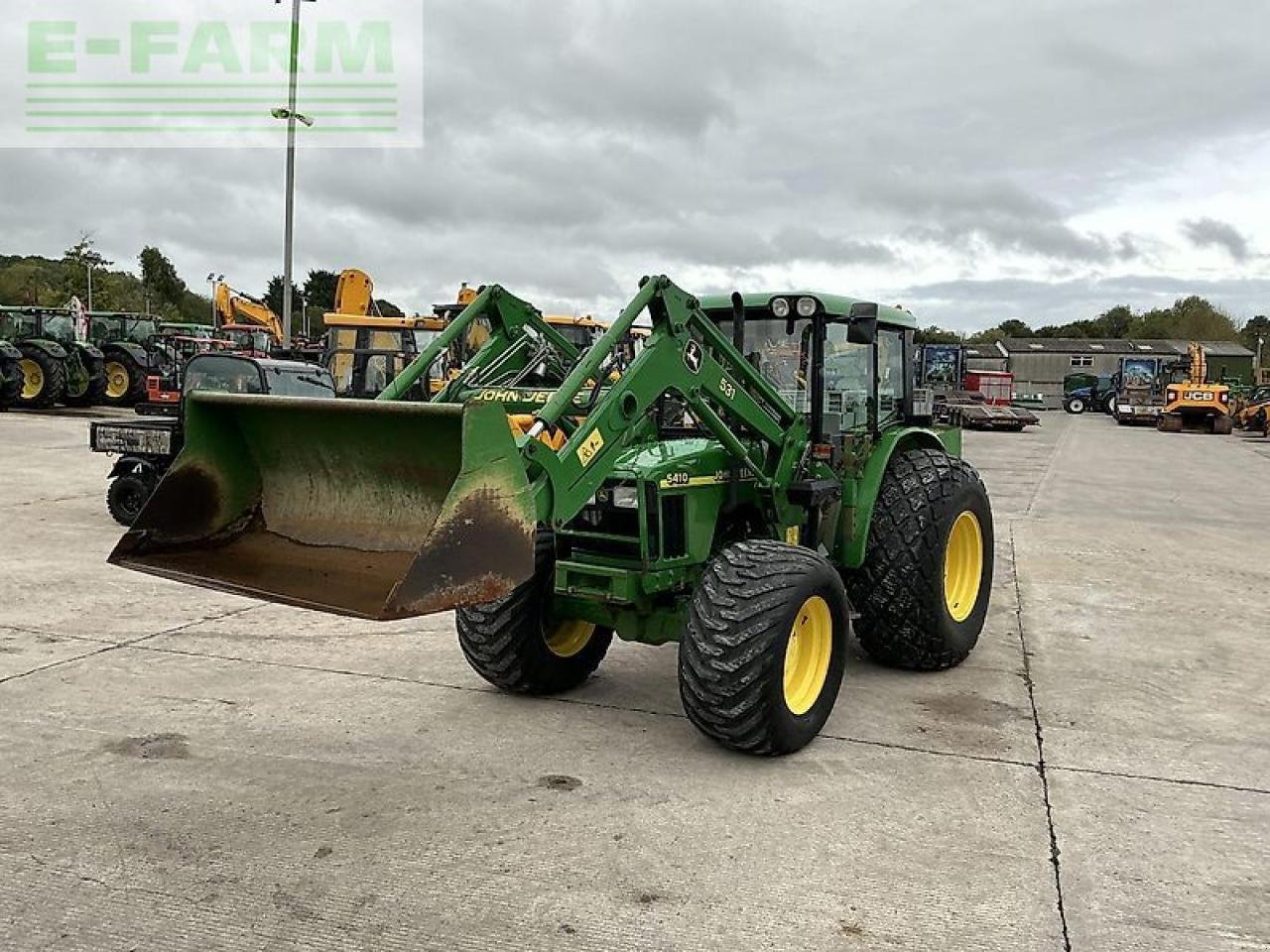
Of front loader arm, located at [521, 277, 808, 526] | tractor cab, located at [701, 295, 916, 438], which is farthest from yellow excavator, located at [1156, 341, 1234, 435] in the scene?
front loader arm, located at [521, 277, 808, 526]

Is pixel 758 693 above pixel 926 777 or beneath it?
above

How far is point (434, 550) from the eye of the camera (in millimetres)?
3516

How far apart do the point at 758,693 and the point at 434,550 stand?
1.60 m

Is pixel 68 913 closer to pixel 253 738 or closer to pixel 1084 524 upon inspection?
pixel 253 738

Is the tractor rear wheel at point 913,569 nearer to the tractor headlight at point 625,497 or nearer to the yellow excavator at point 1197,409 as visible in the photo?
the tractor headlight at point 625,497

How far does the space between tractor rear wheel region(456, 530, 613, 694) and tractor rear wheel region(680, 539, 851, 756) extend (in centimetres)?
102

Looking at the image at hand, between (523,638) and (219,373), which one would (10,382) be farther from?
(523,638)

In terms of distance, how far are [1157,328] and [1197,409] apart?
65548 millimetres

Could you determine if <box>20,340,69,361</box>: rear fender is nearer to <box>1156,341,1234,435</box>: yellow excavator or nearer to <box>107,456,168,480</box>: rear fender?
<box>107,456,168,480</box>: rear fender

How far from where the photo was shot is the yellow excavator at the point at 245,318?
2477 centimetres

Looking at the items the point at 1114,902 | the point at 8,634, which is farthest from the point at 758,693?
the point at 8,634

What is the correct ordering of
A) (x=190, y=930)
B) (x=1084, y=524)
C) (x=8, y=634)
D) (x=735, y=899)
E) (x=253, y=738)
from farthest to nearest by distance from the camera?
(x=1084, y=524) < (x=8, y=634) < (x=253, y=738) < (x=735, y=899) < (x=190, y=930)

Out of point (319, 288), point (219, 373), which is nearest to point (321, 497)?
point (219, 373)

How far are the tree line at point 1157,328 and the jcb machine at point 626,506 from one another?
2798 inches
